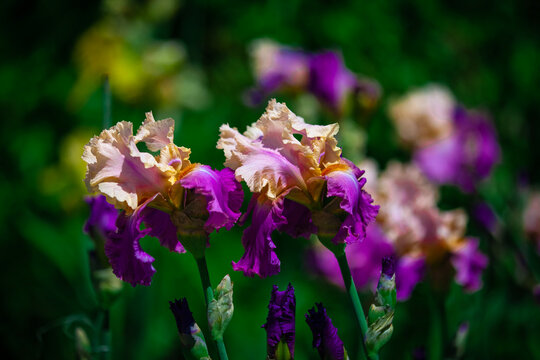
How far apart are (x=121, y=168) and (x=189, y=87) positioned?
182 centimetres

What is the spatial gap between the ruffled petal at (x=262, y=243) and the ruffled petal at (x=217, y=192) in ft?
0.08

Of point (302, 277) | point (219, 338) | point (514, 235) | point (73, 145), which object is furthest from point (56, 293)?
point (514, 235)

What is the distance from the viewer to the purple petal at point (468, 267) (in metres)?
0.93

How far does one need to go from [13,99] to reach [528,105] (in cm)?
229

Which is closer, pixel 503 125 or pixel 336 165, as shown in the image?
pixel 336 165

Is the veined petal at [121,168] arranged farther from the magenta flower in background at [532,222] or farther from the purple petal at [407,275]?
the magenta flower in background at [532,222]

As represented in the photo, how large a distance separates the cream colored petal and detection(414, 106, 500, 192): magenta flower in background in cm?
98

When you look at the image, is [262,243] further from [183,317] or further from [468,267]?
[468,267]

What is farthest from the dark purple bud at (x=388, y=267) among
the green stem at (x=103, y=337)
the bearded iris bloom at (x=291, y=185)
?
the green stem at (x=103, y=337)

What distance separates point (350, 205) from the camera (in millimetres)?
563

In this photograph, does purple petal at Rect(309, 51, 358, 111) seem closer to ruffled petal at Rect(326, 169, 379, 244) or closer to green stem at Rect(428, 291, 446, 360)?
green stem at Rect(428, 291, 446, 360)

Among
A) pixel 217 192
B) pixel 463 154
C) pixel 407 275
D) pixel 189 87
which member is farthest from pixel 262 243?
pixel 189 87

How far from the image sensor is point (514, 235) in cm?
119

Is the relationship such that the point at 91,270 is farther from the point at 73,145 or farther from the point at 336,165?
the point at 73,145
